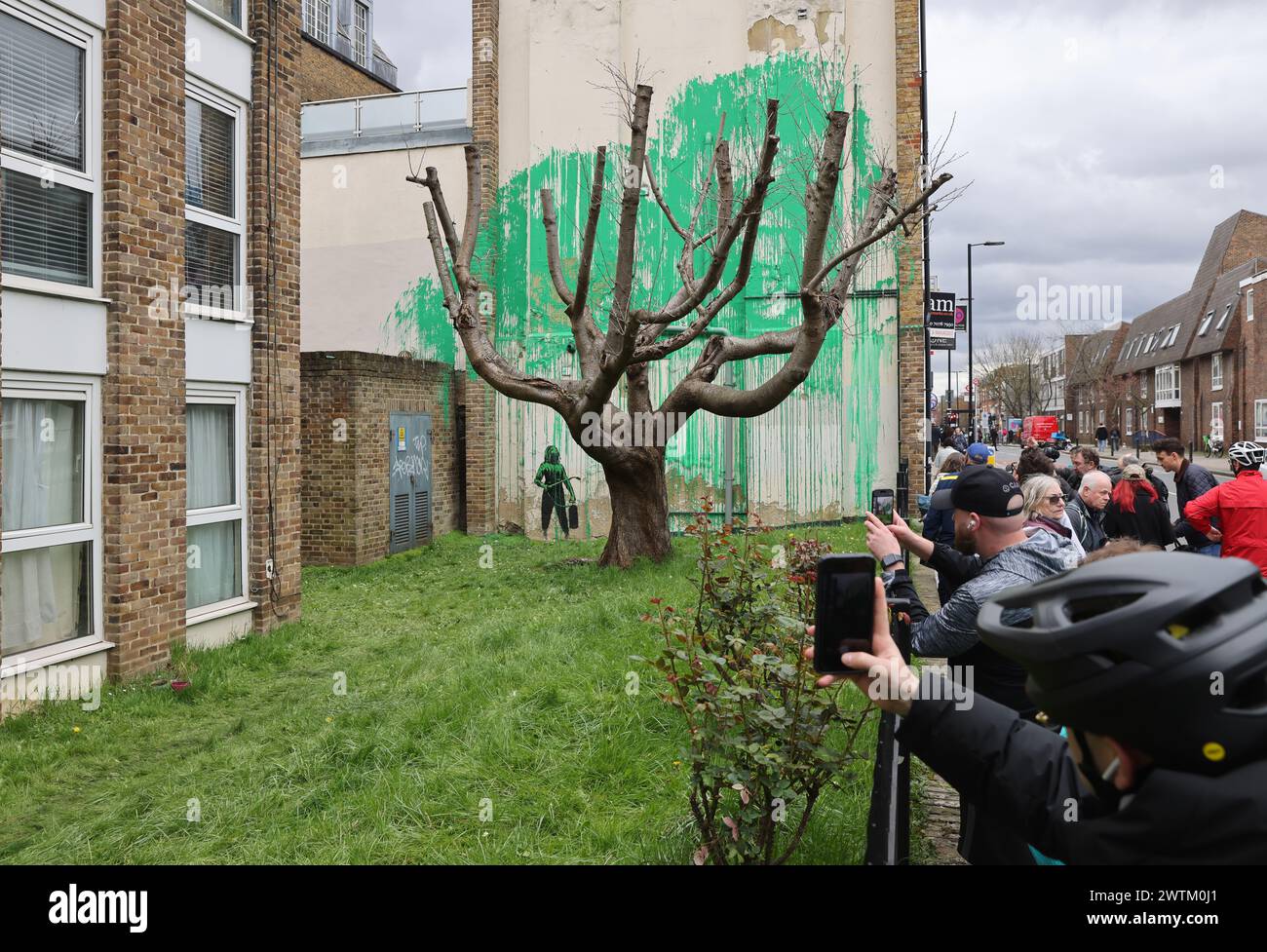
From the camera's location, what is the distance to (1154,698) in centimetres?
137

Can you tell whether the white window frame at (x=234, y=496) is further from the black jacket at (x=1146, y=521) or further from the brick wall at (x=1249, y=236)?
the brick wall at (x=1249, y=236)

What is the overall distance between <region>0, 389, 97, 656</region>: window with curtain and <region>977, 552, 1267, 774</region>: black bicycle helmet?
7.34m

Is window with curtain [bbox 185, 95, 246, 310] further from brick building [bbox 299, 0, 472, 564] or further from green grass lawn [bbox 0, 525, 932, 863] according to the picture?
brick building [bbox 299, 0, 472, 564]

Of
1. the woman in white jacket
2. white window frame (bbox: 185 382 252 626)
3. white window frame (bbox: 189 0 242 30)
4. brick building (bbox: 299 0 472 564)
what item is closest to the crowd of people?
the woman in white jacket

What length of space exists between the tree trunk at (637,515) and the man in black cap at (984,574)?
8584 mm

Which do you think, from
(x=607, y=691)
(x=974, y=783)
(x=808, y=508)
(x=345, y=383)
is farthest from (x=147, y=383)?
(x=808, y=508)

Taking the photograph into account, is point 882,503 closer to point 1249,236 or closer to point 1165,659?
point 1165,659

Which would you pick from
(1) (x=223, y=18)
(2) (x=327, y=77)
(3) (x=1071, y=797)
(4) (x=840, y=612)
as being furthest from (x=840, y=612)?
(2) (x=327, y=77)

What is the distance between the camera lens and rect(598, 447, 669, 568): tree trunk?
41.0 feet

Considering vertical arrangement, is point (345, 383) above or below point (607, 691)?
above

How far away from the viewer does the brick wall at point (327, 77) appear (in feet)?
73.5

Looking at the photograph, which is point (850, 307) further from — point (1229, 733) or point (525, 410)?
point (1229, 733)
